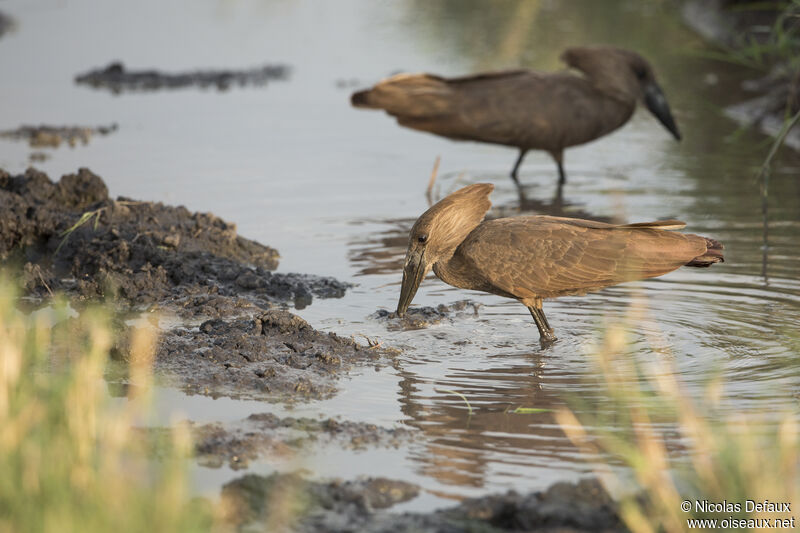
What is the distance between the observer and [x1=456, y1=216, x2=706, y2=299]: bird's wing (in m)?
6.68

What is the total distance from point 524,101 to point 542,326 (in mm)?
4662

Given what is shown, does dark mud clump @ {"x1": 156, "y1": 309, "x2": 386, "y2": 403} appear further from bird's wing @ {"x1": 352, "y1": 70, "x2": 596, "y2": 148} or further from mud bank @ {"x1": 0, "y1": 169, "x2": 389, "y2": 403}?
bird's wing @ {"x1": 352, "y1": 70, "x2": 596, "y2": 148}

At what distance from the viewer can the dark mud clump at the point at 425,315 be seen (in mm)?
7230

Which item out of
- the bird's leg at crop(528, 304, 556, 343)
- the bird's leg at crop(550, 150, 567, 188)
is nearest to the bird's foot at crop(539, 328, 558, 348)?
the bird's leg at crop(528, 304, 556, 343)

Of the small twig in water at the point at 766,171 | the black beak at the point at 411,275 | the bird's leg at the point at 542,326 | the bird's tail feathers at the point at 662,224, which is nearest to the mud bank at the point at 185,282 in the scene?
the black beak at the point at 411,275

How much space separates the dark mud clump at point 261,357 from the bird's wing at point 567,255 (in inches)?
32.2

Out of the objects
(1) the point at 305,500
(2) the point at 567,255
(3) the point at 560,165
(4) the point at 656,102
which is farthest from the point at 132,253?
(4) the point at 656,102

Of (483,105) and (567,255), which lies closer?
(567,255)

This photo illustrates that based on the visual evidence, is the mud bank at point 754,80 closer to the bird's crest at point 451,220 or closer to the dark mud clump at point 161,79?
the bird's crest at point 451,220

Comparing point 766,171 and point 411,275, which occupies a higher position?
point 766,171

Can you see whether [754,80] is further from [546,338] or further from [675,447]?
[675,447]

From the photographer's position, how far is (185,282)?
7848 millimetres

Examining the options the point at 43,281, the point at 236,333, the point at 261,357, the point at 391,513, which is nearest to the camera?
the point at 391,513

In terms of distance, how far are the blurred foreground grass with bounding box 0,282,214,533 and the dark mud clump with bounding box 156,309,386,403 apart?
1.04 metres
